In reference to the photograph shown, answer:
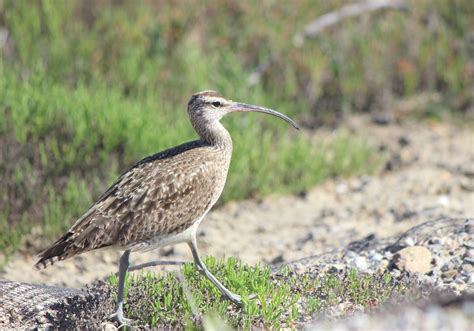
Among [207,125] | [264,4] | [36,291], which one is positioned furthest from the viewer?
[264,4]

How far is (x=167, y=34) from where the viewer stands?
1166 cm

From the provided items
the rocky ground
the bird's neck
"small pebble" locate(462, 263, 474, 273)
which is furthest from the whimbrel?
"small pebble" locate(462, 263, 474, 273)

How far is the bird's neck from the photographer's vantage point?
679 cm

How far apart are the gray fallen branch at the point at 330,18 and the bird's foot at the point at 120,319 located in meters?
6.09

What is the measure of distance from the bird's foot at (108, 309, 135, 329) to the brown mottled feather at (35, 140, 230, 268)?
501 millimetres

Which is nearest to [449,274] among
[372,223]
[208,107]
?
[208,107]

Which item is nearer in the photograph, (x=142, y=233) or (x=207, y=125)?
(x=142, y=233)

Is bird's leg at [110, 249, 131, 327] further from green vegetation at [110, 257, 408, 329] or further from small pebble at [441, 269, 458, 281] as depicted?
small pebble at [441, 269, 458, 281]

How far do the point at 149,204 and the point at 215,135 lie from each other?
94cm

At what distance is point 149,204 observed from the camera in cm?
617

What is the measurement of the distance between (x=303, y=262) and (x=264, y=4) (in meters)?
6.28

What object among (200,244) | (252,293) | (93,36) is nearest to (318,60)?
(93,36)

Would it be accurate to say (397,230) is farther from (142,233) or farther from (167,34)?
(167,34)

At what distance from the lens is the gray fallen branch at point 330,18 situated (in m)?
11.6
